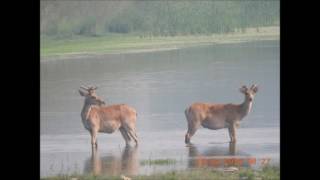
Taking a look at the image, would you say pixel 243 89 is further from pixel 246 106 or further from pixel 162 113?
pixel 162 113

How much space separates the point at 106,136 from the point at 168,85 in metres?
0.76

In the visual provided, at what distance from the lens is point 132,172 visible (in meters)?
14.8

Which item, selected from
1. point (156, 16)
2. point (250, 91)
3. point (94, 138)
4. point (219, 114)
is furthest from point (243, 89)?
point (94, 138)

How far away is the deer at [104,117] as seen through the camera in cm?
1484

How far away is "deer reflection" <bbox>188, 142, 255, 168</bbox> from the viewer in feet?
48.6

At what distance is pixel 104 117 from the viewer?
14883 millimetres

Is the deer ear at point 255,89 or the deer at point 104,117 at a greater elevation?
the deer ear at point 255,89

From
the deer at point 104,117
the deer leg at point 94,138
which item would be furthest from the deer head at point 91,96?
the deer leg at point 94,138

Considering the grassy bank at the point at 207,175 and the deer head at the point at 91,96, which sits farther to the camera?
the deer head at the point at 91,96

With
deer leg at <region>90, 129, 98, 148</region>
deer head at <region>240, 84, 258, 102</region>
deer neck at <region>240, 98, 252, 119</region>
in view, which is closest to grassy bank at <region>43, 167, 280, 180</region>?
deer leg at <region>90, 129, 98, 148</region>

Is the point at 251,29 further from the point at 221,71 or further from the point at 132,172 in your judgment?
the point at 132,172

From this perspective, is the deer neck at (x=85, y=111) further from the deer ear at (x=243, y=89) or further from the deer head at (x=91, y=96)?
the deer ear at (x=243, y=89)

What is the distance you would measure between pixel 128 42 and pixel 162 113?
754mm

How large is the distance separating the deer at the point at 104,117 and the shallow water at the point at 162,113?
5cm
